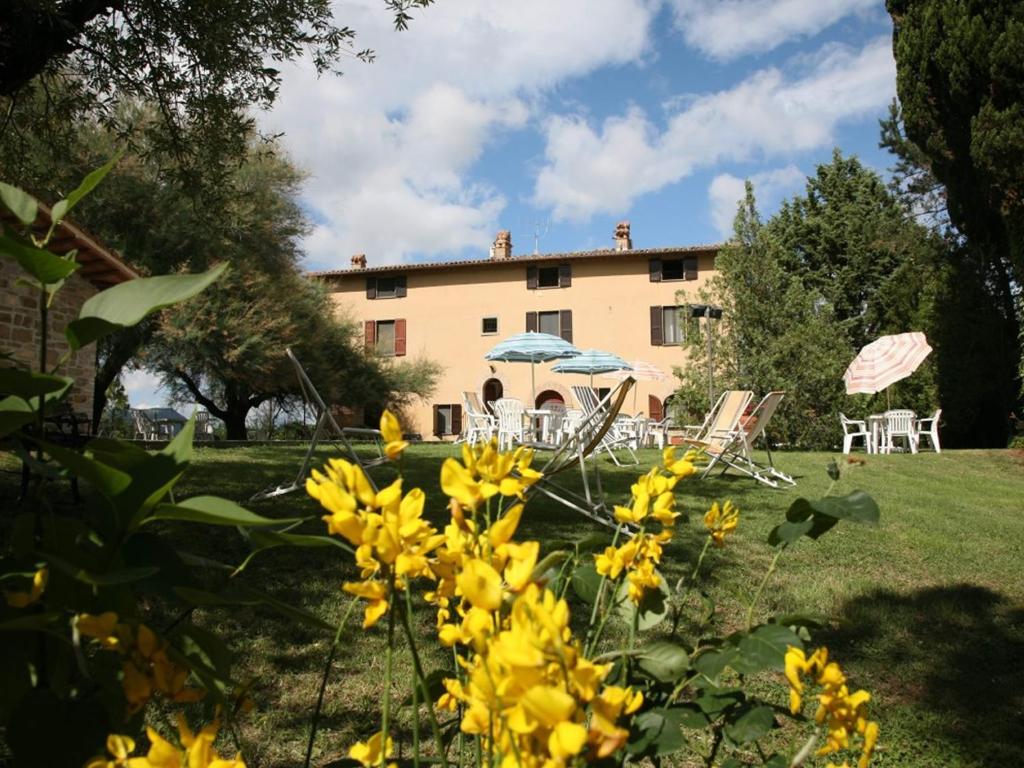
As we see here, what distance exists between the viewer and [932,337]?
1761 centimetres

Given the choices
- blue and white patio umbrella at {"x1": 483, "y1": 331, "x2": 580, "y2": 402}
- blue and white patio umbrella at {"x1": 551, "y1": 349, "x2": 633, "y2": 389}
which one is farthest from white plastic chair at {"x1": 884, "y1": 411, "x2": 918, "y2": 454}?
blue and white patio umbrella at {"x1": 483, "y1": 331, "x2": 580, "y2": 402}

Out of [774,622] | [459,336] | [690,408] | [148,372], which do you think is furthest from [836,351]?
[774,622]

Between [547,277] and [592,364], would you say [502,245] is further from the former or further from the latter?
[592,364]

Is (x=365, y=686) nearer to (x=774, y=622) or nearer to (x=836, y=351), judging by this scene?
(x=774, y=622)

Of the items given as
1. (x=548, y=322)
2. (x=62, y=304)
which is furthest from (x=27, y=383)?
(x=548, y=322)

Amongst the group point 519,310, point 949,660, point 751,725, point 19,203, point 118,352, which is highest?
point 519,310

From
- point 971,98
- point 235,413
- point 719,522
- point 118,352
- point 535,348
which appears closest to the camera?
point 719,522

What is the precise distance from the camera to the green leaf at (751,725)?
726 millimetres

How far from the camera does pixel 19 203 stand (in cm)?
64

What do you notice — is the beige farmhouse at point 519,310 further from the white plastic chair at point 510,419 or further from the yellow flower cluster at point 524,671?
the yellow flower cluster at point 524,671

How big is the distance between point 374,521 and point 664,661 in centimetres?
37

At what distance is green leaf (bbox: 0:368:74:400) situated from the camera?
0.57 meters

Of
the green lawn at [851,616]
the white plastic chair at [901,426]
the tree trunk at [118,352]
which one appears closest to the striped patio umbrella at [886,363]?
the white plastic chair at [901,426]

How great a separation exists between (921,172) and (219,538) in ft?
72.7
